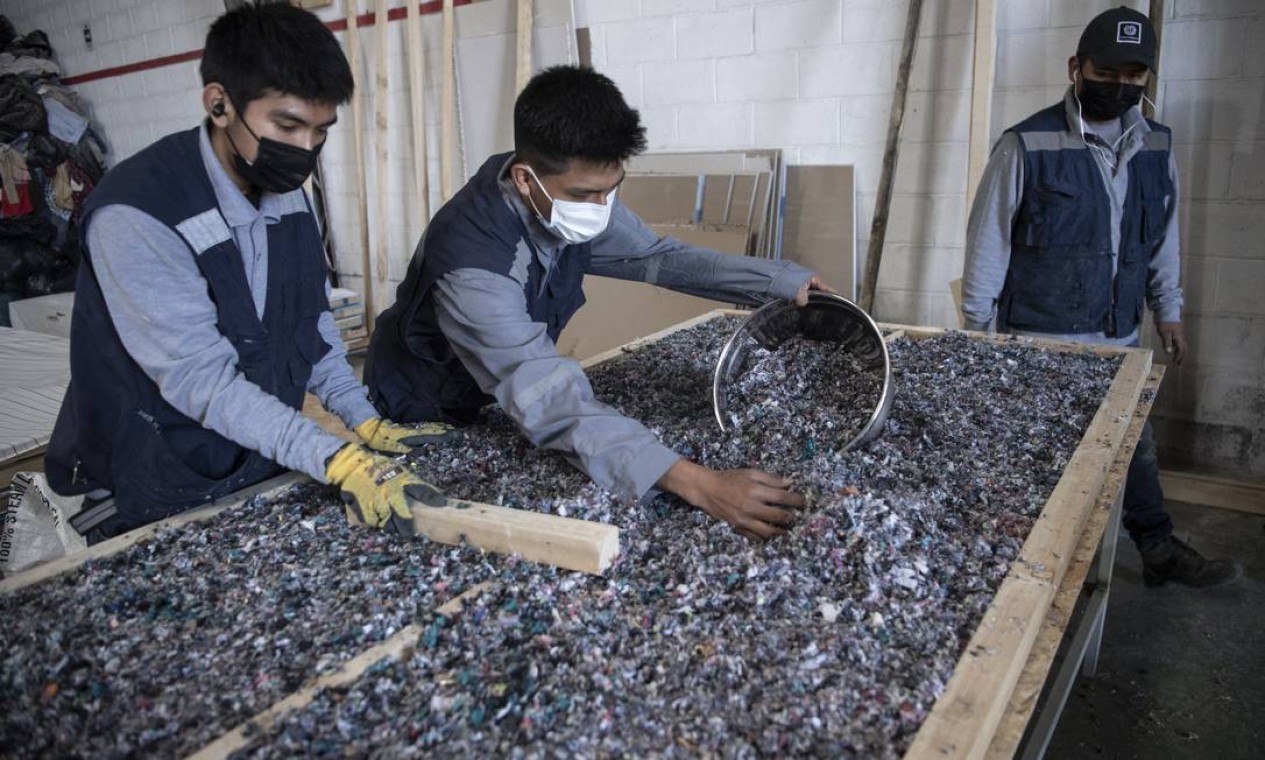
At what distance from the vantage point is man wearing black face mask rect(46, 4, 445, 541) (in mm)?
1302

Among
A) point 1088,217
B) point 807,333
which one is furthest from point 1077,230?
point 807,333

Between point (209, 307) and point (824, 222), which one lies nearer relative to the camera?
point (209, 307)

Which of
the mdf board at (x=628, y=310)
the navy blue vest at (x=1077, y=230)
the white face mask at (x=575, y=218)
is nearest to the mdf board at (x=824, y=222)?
the mdf board at (x=628, y=310)

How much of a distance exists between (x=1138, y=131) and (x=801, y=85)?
1.52 meters

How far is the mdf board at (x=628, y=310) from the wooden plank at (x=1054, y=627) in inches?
93.9

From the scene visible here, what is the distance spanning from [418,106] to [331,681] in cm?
420

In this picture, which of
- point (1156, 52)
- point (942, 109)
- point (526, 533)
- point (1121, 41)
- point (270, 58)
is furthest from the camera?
point (942, 109)

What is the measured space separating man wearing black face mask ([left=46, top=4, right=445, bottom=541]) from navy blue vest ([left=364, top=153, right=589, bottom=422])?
0.27 metres

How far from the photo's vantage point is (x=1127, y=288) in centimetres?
239

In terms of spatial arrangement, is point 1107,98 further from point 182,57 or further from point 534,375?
point 182,57

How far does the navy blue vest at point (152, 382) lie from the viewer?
1.34 m

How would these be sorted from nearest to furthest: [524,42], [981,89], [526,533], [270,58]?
[526,533] → [270,58] → [981,89] → [524,42]

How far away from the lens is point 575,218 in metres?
1.60

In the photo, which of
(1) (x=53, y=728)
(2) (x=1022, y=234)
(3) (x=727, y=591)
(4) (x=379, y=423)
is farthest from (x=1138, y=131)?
(1) (x=53, y=728)
